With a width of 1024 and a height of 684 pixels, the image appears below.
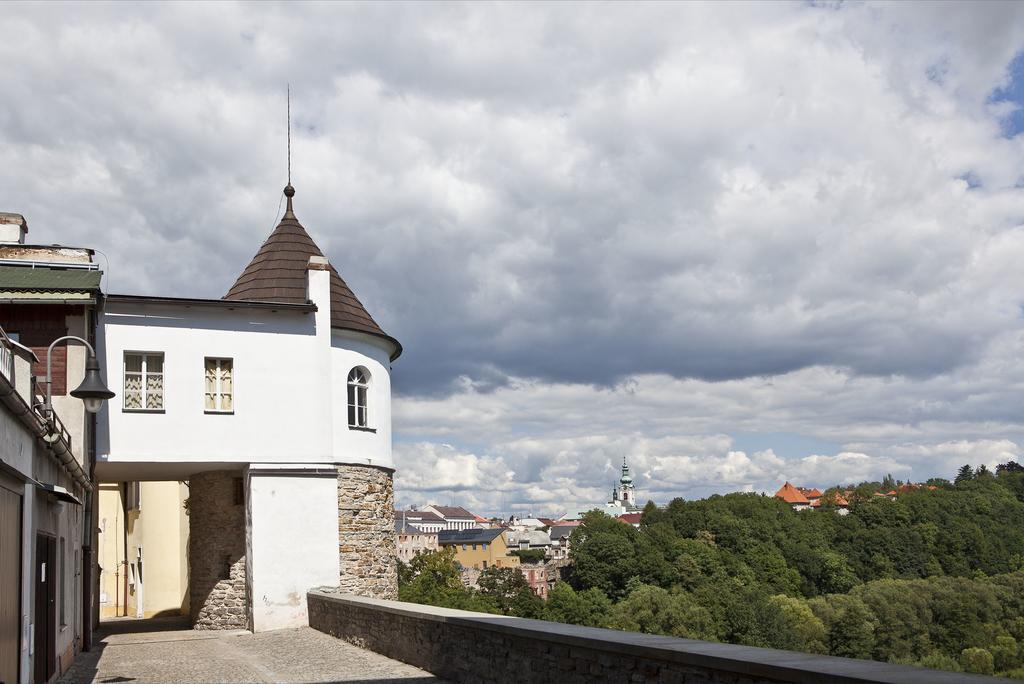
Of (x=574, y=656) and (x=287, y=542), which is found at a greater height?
(x=287, y=542)

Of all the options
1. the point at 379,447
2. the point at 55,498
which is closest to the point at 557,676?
the point at 55,498

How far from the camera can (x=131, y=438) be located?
21.5 m

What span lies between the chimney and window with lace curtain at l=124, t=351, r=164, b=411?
3.91 metres

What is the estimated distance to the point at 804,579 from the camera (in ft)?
402

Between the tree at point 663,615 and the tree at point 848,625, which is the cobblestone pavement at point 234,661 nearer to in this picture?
the tree at point 663,615

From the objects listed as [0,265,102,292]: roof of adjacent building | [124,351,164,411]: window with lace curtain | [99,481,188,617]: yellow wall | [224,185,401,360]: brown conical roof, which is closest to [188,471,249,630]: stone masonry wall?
[124,351,164,411]: window with lace curtain

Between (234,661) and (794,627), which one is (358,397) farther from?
(794,627)

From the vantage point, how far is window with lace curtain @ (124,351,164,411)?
71.2 feet

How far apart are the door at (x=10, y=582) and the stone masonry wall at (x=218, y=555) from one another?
13100 millimetres

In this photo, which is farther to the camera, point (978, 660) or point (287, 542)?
point (978, 660)

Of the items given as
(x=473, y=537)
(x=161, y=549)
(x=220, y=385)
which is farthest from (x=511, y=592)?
(x=473, y=537)

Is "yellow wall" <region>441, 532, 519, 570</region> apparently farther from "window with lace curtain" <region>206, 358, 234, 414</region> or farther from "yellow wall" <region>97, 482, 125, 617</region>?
"window with lace curtain" <region>206, 358, 234, 414</region>

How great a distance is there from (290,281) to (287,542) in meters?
6.35

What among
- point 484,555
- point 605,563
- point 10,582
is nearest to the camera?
point 10,582
